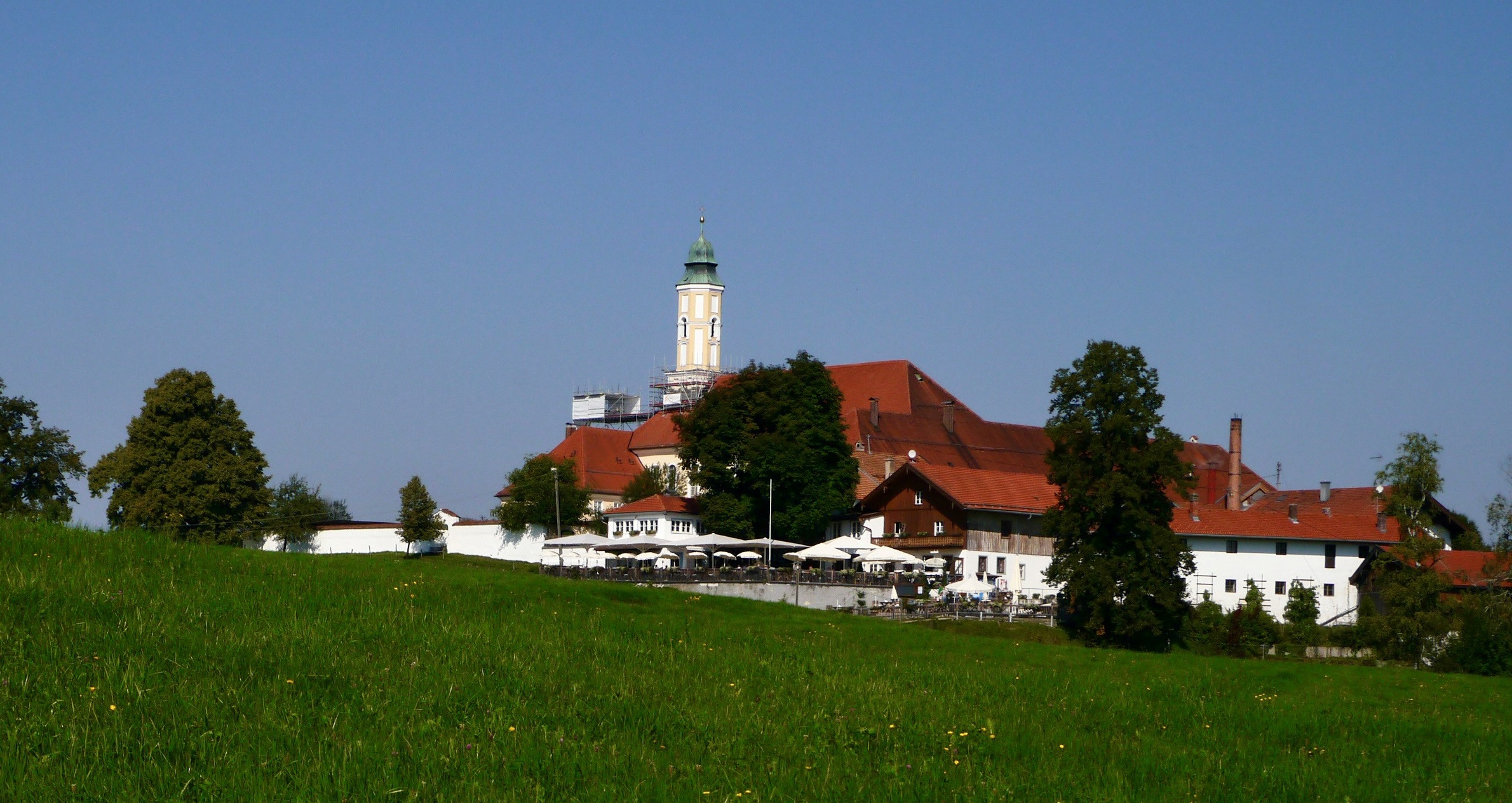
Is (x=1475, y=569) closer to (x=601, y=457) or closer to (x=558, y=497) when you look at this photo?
(x=558, y=497)

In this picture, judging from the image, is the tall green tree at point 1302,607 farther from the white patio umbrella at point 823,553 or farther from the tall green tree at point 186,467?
the tall green tree at point 186,467

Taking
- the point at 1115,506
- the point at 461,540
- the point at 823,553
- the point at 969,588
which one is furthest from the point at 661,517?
the point at 1115,506

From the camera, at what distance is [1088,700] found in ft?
67.7

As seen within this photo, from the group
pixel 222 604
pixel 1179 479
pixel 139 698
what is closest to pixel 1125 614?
pixel 1179 479

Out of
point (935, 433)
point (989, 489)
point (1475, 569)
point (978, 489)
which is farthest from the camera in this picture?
point (935, 433)

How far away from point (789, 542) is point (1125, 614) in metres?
22.2

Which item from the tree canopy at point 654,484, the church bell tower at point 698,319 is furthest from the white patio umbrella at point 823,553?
the church bell tower at point 698,319

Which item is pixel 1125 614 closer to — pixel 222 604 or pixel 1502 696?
pixel 1502 696

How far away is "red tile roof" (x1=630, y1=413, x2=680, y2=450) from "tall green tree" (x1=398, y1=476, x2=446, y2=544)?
3286cm

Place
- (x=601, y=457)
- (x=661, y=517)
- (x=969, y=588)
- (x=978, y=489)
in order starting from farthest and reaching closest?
(x=601, y=457), (x=661, y=517), (x=978, y=489), (x=969, y=588)

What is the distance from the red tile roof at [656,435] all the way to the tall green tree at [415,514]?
32.9 m

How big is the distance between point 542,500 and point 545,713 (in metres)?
79.9

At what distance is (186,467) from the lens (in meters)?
75.7

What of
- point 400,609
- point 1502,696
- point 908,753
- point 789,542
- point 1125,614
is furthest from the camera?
point 789,542
